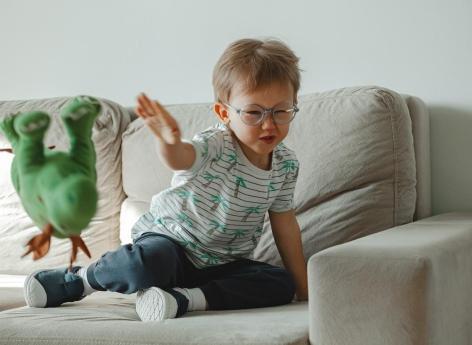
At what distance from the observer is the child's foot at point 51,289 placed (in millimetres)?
1553

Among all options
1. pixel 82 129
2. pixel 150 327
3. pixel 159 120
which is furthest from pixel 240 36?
pixel 82 129

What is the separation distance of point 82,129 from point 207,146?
759mm

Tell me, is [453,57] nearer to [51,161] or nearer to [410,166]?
[410,166]

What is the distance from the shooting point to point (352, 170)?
1.75 metres

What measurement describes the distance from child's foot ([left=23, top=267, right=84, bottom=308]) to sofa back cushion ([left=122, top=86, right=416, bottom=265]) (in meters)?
0.43

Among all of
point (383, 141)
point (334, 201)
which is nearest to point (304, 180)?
point (334, 201)

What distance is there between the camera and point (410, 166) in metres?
1.78

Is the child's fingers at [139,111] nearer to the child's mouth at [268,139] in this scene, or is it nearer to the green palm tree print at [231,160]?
the child's mouth at [268,139]

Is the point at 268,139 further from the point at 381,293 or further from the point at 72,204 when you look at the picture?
the point at 72,204

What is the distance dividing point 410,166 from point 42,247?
1202 millimetres

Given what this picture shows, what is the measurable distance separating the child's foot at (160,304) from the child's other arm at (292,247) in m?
0.31

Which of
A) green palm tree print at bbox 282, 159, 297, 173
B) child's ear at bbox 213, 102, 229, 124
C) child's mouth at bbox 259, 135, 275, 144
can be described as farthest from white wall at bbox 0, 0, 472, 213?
child's mouth at bbox 259, 135, 275, 144

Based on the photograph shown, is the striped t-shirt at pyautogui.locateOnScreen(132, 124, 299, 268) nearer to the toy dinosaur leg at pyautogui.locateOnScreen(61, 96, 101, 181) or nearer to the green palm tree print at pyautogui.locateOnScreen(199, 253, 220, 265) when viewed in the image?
the green palm tree print at pyautogui.locateOnScreen(199, 253, 220, 265)

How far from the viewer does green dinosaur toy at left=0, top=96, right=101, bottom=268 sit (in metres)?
0.71
